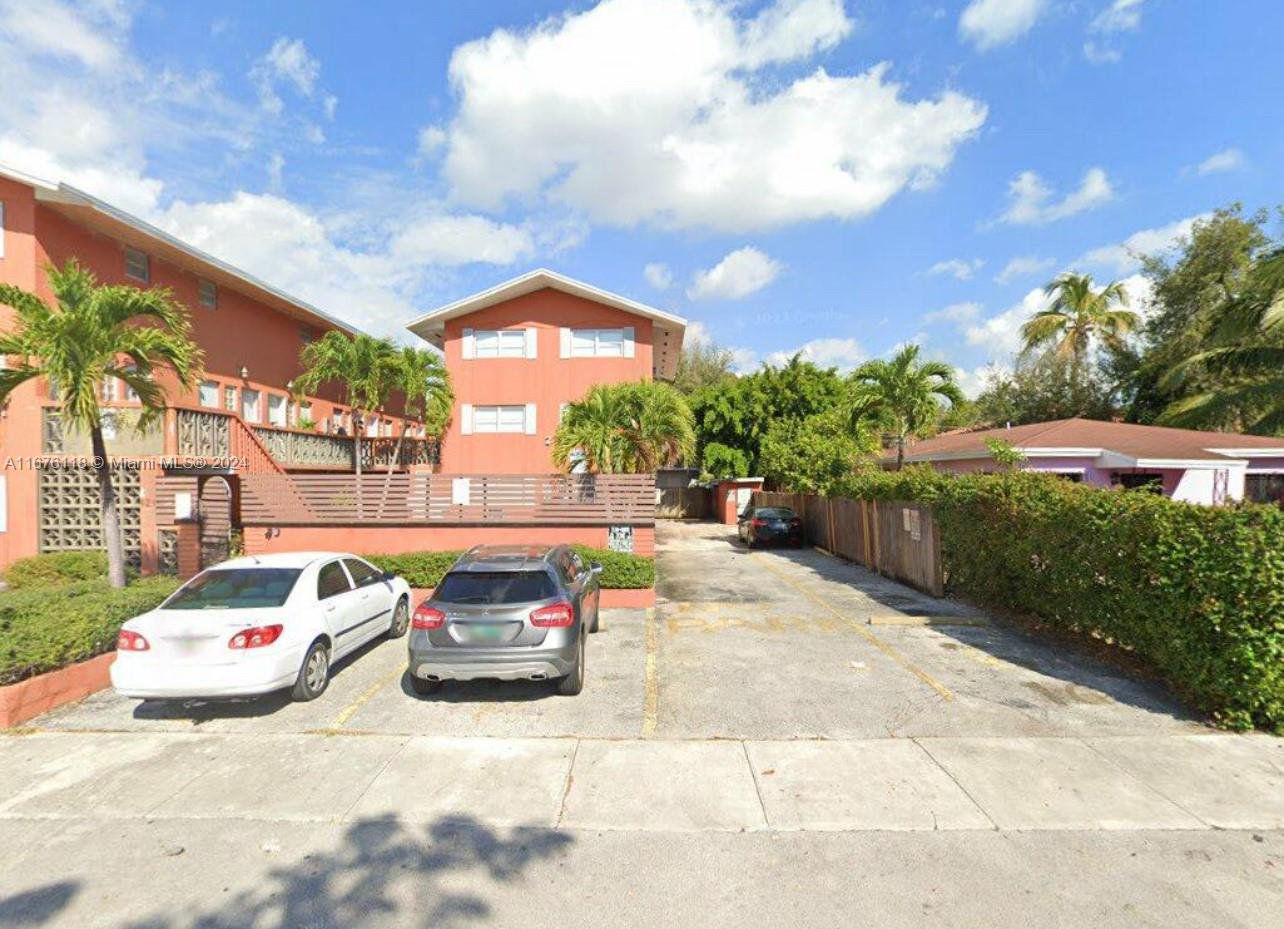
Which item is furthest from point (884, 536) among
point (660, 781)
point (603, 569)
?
point (660, 781)

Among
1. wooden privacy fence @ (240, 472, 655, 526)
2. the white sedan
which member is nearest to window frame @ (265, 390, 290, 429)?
wooden privacy fence @ (240, 472, 655, 526)

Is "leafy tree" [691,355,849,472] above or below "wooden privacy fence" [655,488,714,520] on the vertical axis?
above

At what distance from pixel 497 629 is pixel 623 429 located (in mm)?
7940

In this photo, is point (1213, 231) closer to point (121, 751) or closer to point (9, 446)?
point (121, 751)

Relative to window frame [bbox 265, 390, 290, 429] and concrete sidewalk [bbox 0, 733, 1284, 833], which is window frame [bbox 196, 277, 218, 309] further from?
concrete sidewalk [bbox 0, 733, 1284, 833]

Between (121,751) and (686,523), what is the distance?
27.4 m

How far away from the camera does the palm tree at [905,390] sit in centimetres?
1589

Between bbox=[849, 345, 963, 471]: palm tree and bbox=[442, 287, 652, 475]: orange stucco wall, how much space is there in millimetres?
6951

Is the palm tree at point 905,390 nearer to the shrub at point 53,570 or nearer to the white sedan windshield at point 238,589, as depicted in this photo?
the white sedan windshield at point 238,589

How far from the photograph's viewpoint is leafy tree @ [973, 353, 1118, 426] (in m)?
30.1

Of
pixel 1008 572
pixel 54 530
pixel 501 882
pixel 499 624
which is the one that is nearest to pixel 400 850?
pixel 501 882

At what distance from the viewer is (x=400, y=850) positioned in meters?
3.99

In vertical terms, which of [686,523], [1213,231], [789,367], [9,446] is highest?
[1213,231]

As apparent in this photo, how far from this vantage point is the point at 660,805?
14.8 feet
